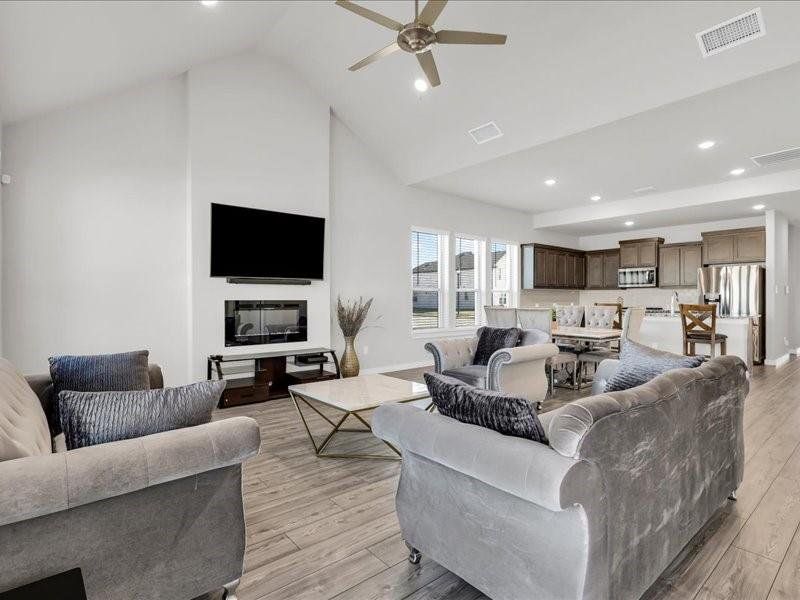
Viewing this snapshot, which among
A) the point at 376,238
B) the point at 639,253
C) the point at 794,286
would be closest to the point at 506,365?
the point at 376,238

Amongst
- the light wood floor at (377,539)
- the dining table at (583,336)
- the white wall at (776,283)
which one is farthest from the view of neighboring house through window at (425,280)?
the white wall at (776,283)

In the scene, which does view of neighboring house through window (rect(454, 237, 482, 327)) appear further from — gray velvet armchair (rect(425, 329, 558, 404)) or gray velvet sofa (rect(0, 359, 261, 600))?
gray velvet sofa (rect(0, 359, 261, 600))

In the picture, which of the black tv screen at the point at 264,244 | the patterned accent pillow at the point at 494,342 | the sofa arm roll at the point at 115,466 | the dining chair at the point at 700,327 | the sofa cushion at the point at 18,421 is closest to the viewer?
the sofa arm roll at the point at 115,466

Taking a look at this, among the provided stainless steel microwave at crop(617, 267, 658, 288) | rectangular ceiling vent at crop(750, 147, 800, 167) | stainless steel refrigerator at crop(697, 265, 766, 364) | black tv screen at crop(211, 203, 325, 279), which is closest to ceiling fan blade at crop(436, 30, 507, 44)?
black tv screen at crop(211, 203, 325, 279)

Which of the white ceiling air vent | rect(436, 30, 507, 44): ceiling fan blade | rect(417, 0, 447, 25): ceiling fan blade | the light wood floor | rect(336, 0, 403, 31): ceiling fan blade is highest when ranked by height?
the white ceiling air vent

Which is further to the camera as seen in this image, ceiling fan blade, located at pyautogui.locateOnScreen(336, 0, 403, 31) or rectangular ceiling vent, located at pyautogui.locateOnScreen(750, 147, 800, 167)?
rectangular ceiling vent, located at pyautogui.locateOnScreen(750, 147, 800, 167)

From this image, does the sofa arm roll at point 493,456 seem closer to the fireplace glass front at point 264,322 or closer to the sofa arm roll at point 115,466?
the sofa arm roll at point 115,466

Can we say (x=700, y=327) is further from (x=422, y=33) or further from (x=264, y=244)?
(x=264, y=244)

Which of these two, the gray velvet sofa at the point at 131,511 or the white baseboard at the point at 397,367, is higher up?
the gray velvet sofa at the point at 131,511

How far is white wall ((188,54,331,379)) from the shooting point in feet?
16.3

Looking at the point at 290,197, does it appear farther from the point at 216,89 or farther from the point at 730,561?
the point at 730,561

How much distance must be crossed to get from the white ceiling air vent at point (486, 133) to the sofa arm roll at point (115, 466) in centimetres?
475

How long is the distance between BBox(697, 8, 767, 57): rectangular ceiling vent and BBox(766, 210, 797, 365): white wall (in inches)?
199

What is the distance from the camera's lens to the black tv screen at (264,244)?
5.06 metres
